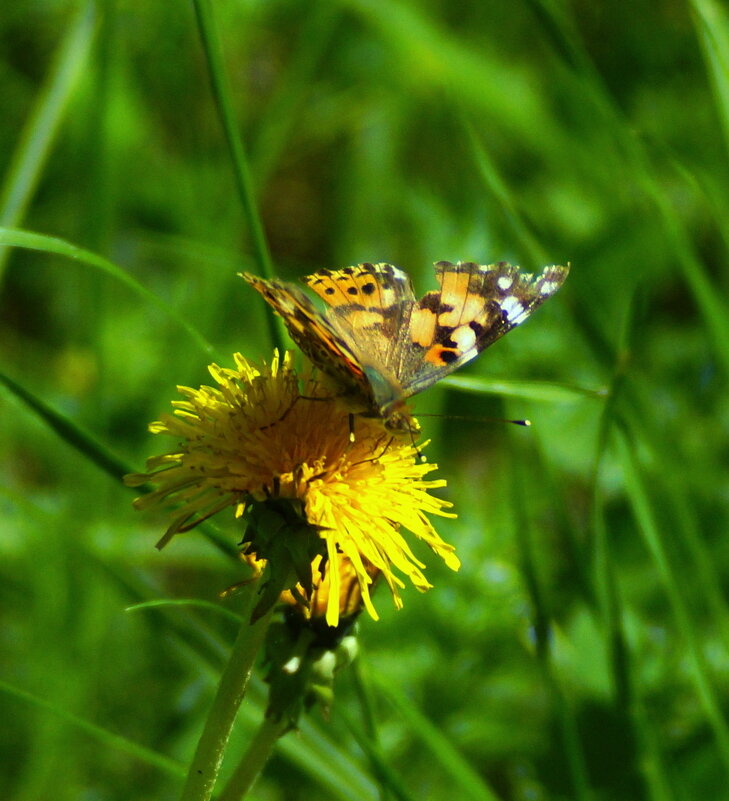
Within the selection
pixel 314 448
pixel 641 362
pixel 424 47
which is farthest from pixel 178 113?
pixel 314 448

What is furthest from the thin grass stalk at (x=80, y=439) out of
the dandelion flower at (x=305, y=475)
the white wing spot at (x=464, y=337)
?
the white wing spot at (x=464, y=337)

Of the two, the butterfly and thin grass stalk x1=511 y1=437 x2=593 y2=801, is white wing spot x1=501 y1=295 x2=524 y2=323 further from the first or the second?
thin grass stalk x1=511 y1=437 x2=593 y2=801

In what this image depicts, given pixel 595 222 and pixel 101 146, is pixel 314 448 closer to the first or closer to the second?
pixel 101 146

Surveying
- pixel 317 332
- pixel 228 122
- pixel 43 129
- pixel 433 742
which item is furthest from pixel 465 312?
pixel 43 129

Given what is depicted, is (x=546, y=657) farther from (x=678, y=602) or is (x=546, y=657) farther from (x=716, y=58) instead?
(x=716, y=58)

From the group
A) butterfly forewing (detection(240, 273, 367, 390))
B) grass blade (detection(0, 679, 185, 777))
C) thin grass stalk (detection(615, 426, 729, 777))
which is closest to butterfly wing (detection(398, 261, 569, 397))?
butterfly forewing (detection(240, 273, 367, 390))

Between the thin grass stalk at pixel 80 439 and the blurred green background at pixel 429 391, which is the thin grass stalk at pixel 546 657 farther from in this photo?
the thin grass stalk at pixel 80 439
